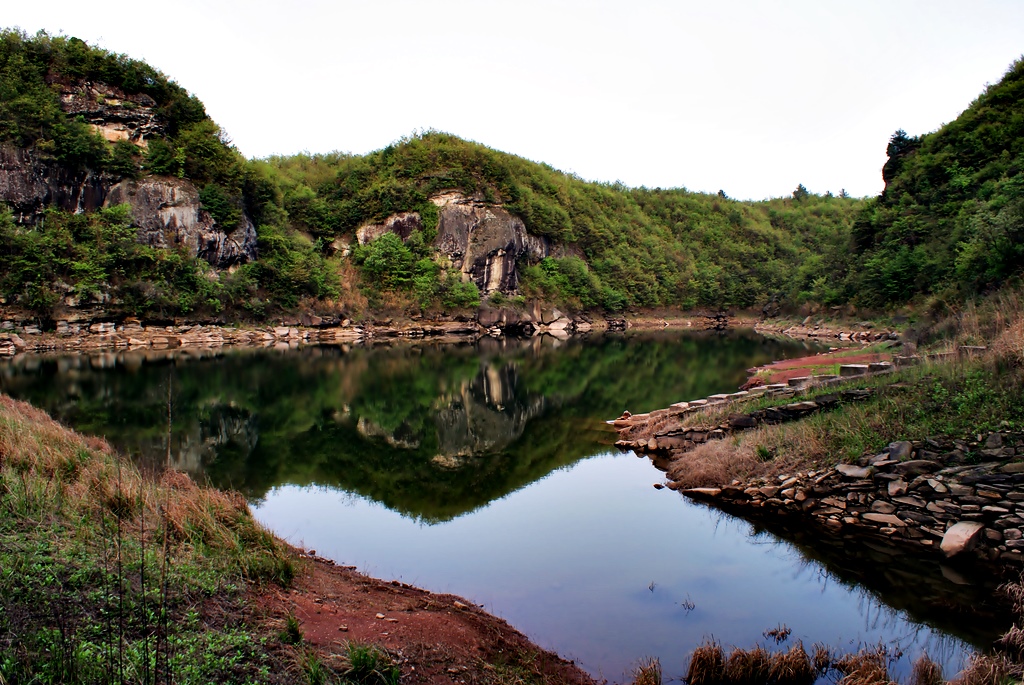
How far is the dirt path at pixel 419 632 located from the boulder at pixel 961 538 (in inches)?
255

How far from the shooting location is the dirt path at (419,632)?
579 cm

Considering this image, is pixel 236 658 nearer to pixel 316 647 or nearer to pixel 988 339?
pixel 316 647

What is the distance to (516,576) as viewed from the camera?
374 inches

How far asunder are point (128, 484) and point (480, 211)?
74.3 m

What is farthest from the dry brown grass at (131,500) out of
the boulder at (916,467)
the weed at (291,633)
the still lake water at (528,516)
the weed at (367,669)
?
the boulder at (916,467)

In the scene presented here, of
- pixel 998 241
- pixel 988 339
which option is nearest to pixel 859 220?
pixel 998 241

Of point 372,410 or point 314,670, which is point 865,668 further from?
point 372,410

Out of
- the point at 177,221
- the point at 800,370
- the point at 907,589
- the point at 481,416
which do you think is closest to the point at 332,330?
the point at 177,221

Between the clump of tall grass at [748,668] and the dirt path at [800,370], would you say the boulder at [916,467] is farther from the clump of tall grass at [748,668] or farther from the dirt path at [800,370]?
the dirt path at [800,370]

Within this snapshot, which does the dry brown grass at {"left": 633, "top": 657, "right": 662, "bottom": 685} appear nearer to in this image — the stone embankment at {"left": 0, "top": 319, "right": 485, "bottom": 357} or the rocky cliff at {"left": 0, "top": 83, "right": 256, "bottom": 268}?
the stone embankment at {"left": 0, "top": 319, "right": 485, "bottom": 357}

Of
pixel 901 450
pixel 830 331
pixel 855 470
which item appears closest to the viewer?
pixel 901 450

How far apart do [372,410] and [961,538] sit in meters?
19.0

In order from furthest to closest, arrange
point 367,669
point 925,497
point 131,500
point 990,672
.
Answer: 1. point 925,497
2. point 131,500
3. point 990,672
4. point 367,669

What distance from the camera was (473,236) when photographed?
79.3 metres
